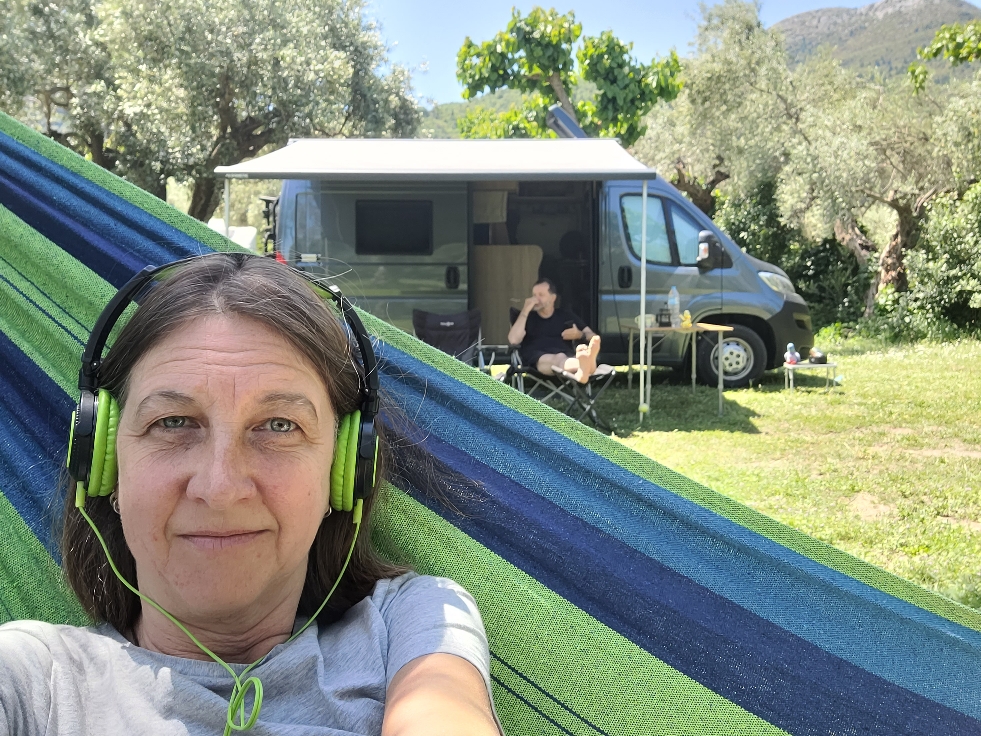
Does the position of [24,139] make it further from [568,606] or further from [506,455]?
[568,606]

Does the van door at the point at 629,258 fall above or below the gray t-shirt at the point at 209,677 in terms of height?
above

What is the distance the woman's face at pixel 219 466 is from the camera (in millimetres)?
1173

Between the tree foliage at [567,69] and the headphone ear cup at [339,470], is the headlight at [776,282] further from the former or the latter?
the tree foliage at [567,69]

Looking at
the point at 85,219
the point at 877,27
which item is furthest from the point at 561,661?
the point at 877,27

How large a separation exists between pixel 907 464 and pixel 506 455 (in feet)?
16.7

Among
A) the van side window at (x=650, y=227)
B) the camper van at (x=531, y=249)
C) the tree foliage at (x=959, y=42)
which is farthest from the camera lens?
the van side window at (x=650, y=227)

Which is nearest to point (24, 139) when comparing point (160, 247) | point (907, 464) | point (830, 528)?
point (160, 247)

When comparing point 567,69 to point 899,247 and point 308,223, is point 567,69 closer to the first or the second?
point 899,247

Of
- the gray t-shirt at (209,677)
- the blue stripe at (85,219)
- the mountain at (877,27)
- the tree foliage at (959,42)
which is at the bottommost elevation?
the gray t-shirt at (209,677)

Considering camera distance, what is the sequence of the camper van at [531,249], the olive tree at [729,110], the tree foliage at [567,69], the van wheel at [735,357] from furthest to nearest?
the tree foliage at [567,69] → the olive tree at [729,110] → the van wheel at [735,357] → the camper van at [531,249]

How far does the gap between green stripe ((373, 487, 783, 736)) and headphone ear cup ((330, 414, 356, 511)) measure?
25 centimetres

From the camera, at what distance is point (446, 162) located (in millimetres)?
7695

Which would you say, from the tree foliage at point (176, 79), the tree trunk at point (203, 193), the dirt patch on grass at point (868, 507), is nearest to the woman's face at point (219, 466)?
the dirt patch on grass at point (868, 507)

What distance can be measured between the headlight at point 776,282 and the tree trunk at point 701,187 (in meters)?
11.0
